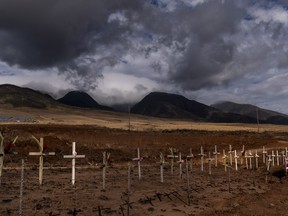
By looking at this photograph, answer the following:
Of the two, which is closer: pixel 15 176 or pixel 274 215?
pixel 274 215

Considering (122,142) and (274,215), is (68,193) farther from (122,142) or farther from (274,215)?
(122,142)

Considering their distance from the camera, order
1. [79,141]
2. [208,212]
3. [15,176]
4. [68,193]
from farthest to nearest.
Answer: [79,141] < [15,176] < [68,193] < [208,212]

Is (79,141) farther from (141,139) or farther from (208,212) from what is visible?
(208,212)

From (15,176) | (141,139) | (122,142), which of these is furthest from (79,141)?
(15,176)

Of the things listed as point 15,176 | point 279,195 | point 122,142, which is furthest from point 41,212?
point 122,142

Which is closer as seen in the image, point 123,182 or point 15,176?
point 123,182

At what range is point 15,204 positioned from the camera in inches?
696

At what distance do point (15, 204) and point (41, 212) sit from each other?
1.71 m

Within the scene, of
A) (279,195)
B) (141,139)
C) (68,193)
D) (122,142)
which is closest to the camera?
(68,193)

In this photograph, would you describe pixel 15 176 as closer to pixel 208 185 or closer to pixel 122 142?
pixel 208 185

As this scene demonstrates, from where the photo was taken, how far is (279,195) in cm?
2603

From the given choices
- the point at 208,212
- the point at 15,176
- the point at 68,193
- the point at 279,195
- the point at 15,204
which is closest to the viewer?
the point at 15,204

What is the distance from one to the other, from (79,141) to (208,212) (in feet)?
151

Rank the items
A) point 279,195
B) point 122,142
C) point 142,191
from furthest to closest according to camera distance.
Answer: point 122,142, point 279,195, point 142,191
